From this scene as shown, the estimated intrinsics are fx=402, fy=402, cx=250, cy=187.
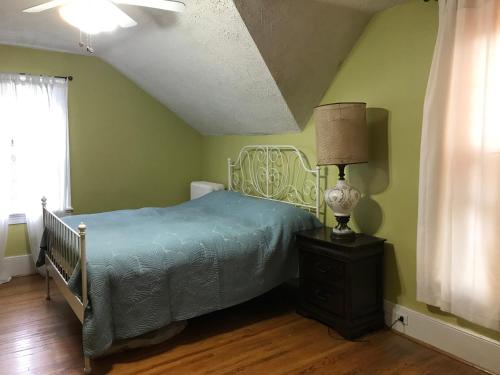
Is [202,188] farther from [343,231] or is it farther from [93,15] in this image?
[93,15]

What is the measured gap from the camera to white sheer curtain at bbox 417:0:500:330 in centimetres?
206

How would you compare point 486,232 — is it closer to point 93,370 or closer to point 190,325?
point 190,325

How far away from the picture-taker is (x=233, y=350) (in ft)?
8.41

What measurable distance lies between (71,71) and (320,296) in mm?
3334

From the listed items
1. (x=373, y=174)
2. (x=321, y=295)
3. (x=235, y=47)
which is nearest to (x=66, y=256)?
(x=321, y=295)

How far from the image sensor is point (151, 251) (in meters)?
2.56

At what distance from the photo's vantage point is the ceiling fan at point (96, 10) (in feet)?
6.93

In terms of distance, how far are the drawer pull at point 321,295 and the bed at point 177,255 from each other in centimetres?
28

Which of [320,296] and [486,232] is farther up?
[486,232]

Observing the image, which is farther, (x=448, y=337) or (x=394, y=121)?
(x=394, y=121)

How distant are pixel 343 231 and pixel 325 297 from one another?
1.57 ft

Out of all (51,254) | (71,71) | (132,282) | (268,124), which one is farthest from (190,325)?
(71,71)

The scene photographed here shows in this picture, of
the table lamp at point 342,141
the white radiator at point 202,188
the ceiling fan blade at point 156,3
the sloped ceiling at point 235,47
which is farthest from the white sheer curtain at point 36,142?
the table lamp at point 342,141

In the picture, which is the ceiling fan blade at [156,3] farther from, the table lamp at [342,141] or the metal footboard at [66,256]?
the metal footboard at [66,256]
